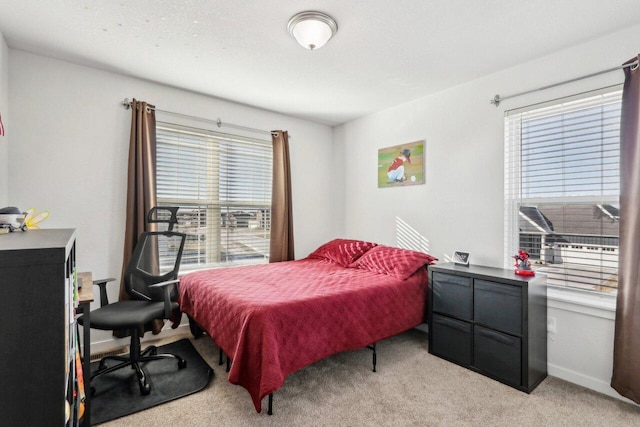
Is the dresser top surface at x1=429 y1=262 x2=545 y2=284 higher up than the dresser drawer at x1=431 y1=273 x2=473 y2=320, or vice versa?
the dresser top surface at x1=429 y1=262 x2=545 y2=284

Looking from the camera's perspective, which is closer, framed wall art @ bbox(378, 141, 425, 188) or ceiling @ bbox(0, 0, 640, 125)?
ceiling @ bbox(0, 0, 640, 125)

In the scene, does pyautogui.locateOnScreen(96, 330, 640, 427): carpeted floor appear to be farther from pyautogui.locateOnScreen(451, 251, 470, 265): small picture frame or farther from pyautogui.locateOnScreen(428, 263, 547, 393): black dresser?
pyautogui.locateOnScreen(451, 251, 470, 265): small picture frame

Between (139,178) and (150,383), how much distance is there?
1.74m

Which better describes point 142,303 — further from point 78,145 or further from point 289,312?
point 78,145

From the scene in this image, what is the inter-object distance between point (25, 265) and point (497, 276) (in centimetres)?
264

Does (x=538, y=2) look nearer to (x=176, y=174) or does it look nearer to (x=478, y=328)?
(x=478, y=328)

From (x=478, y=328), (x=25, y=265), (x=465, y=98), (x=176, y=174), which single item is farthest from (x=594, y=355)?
(x=176, y=174)

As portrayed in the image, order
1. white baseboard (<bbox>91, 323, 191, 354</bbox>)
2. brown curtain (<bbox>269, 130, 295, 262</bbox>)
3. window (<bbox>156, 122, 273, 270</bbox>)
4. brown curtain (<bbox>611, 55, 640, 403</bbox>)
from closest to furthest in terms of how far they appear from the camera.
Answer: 1. brown curtain (<bbox>611, 55, 640, 403</bbox>)
2. white baseboard (<bbox>91, 323, 191, 354</bbox>)
3. window (<bbox>156, 122, 273, 270</bbox>)
4. brown curtain (<bbox>269, 130, 295, 262</bbox>)

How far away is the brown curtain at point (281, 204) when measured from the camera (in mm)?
3910

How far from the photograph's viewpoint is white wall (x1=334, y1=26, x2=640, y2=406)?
2295 mm

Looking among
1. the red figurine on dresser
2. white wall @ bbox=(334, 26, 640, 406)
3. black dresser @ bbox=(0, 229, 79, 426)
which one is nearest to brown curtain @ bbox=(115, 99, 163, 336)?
black dresser @ bbox=(0, 229, 79, 426)

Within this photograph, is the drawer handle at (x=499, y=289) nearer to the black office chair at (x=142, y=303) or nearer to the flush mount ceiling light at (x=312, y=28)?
the flush mount ceiling light at (x=312, y=28)

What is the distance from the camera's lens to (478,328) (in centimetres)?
249

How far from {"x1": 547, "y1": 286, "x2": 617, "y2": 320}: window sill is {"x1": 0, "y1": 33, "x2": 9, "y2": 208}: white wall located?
4230mm
